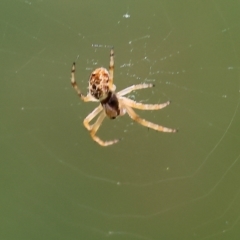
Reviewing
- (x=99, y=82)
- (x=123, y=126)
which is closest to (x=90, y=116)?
(x=99, y=82)

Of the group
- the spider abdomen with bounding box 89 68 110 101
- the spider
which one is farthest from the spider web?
Answer: the spider abdomen with bounding box 89 68 110 101

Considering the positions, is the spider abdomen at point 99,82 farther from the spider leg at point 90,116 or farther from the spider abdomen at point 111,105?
the spider leg at point 90,116

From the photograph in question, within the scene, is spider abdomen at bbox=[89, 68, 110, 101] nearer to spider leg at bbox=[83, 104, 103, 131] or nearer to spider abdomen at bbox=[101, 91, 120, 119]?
spider abdomen at bbox=[101, 91, 120, 119]

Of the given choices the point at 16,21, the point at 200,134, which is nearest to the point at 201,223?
the point at 200,134

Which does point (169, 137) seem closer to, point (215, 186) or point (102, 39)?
point (215, 186)

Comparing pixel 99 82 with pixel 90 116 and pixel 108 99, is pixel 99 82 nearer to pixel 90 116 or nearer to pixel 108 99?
pixel 108 99
